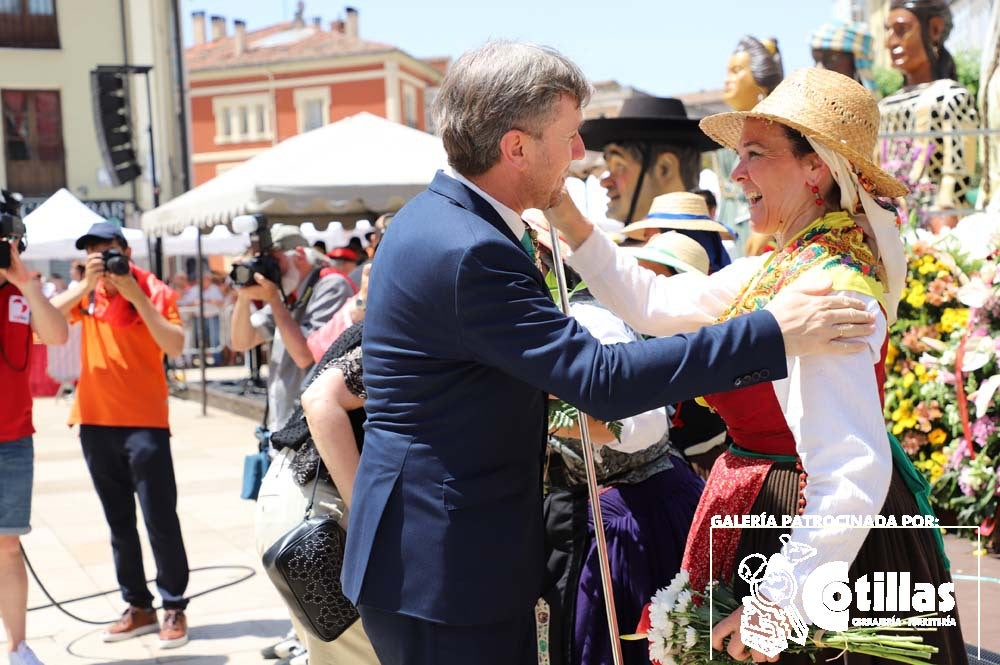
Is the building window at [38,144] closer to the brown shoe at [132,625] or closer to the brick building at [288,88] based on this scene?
the brick building at [288,88]

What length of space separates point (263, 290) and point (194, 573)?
2143 millimetres

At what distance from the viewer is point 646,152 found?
5523 millimetres

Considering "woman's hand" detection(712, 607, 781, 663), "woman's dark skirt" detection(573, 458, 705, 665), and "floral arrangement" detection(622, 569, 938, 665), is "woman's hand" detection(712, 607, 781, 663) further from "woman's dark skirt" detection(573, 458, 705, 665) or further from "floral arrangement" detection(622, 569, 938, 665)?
"woman's dark skirt" detection(573, 458, 705, 665)

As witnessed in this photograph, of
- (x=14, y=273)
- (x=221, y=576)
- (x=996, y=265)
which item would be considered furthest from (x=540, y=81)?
(x=221, y=576)

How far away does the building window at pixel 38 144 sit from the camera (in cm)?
3139

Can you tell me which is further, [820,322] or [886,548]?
[886,548]

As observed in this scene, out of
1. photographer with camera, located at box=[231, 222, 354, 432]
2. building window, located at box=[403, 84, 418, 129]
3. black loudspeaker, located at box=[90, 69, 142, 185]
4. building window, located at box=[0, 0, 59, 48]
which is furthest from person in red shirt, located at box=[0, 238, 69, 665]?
building window, located at box=[403, 84, 418, 129]

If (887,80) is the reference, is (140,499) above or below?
below

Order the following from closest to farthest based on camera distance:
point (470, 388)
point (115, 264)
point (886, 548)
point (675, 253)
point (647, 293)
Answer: point (470, 388), point (886, 548), point (647, 293), point (675, 253), point (115, 264)

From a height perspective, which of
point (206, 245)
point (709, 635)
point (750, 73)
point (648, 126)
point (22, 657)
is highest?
point (750, 73)

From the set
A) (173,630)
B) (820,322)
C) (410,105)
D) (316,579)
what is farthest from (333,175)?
(410,105)

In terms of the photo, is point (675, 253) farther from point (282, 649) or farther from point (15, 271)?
point (15, 271)

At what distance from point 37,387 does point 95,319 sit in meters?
13.6

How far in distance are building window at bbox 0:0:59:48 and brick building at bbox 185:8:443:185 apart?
17939mm
